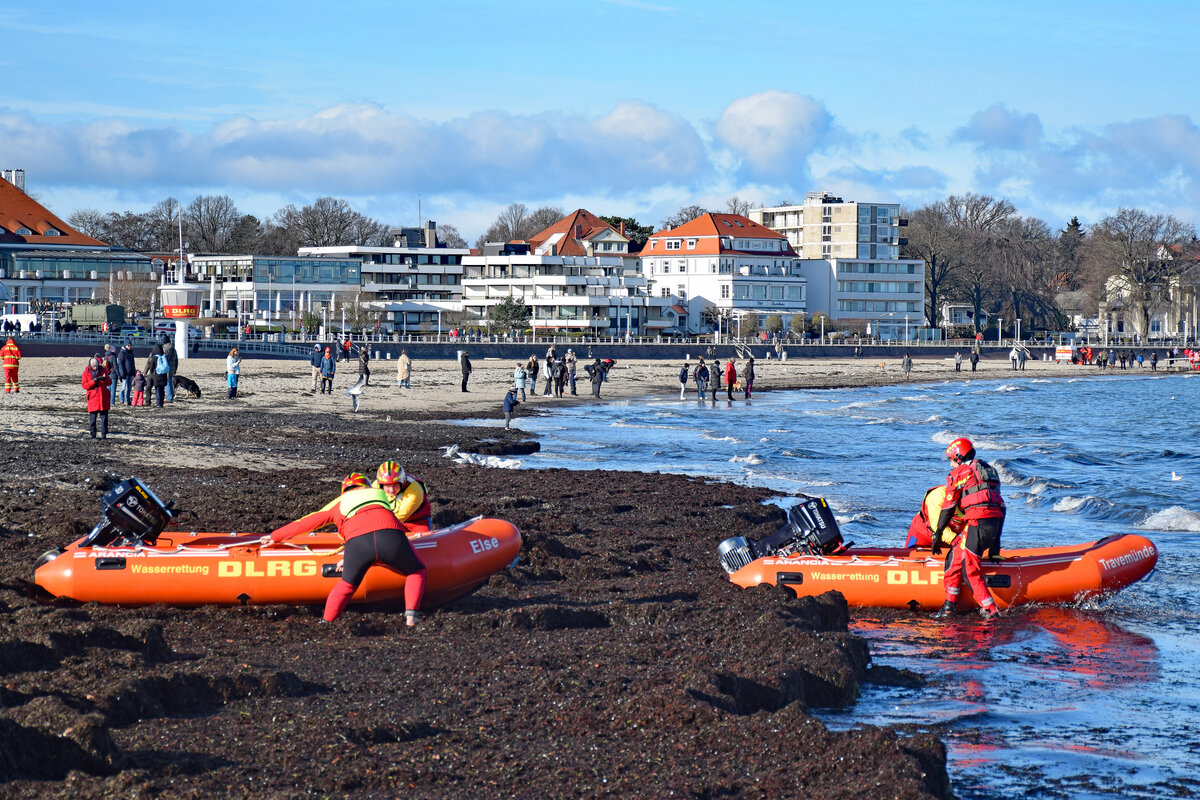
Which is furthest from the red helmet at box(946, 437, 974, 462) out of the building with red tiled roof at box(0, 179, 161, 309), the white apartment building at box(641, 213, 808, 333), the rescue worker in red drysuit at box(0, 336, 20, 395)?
the white apartment building at box(641, 213, 808, 333)

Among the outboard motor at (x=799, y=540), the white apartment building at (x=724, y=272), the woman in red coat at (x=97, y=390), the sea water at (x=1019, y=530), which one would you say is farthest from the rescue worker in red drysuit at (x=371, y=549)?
the white apartment building at (x=724, y=272)

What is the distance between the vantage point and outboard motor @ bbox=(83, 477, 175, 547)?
9492 millimetres

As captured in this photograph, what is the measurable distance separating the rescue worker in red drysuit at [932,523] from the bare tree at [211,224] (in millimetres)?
104608

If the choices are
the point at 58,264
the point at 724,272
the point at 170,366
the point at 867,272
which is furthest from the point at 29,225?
the point at 170,366

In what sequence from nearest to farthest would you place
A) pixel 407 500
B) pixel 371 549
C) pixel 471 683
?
pixel 471 683 → pixel 371 549 → pixel 407 500

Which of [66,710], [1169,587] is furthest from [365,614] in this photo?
[1169,587]

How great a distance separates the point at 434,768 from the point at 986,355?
276ft

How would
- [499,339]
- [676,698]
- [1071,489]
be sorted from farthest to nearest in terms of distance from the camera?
1. [499,339]
2. [1071,489]
3. [676,698]

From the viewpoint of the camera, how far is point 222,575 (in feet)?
30.1

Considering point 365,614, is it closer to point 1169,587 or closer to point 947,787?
point 947,787

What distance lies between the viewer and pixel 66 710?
599 cm

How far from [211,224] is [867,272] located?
5950cm

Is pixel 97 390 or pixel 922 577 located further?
pixel 97 390

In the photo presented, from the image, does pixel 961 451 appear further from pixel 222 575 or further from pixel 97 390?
pixel 97 390
